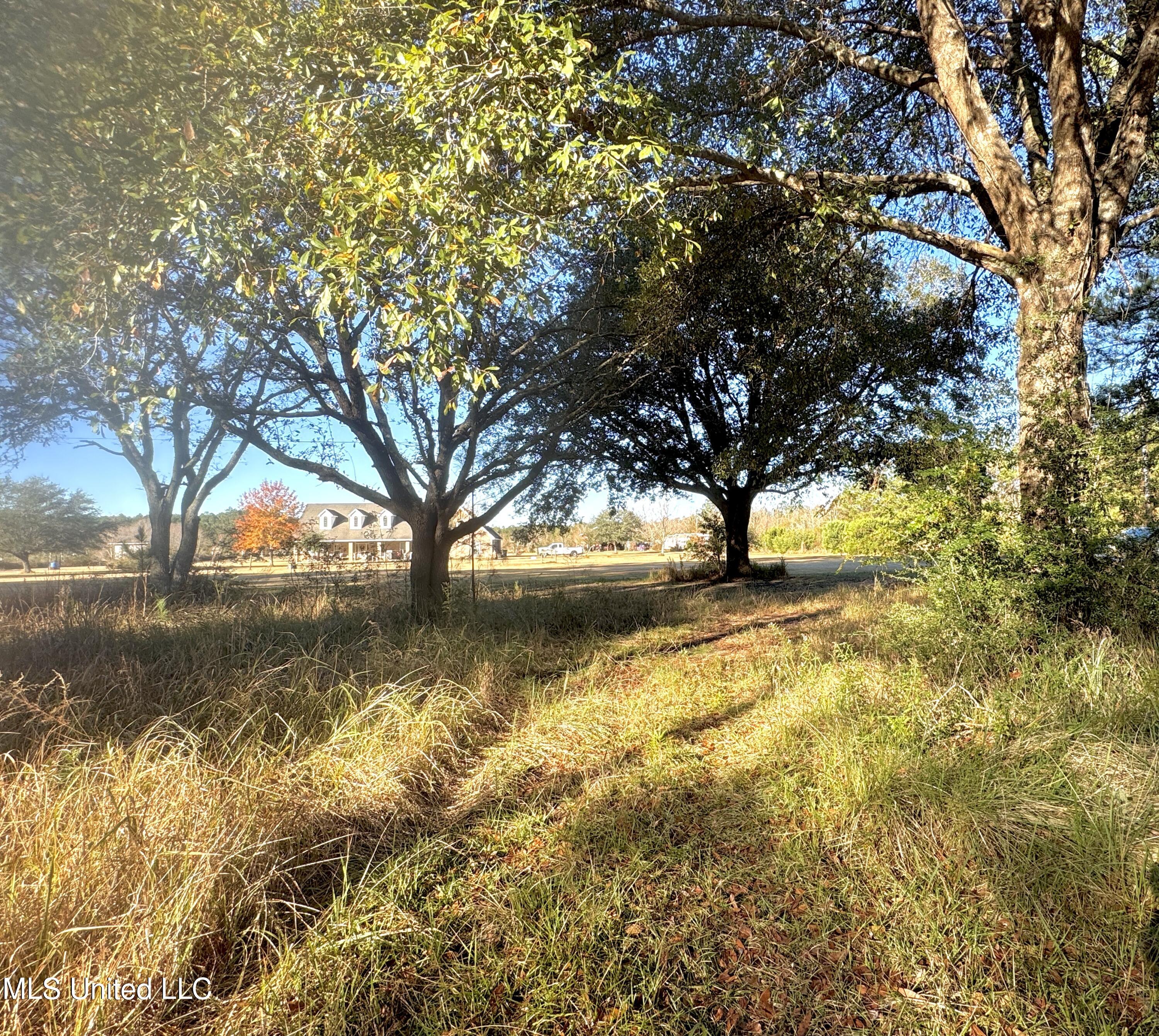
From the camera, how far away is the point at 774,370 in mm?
10156

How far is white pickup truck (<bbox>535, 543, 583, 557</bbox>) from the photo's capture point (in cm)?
6606

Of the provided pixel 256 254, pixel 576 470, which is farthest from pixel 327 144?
pixel 576 470

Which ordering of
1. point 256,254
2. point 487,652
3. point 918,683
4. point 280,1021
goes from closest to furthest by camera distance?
point 280,1021
point 918,683
point 256,254
point 487,652

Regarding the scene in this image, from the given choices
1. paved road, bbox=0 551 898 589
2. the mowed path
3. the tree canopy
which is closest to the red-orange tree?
paved road, bbox=0 551 898 589

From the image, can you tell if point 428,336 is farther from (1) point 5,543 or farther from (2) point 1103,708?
(1) point 5,543

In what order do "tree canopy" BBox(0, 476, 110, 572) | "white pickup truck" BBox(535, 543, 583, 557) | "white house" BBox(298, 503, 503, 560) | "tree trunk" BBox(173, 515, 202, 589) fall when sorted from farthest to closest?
1. "white pickup truck" BBox(535, 543, 583, 557)
2. "white house" BBox(298, 503, 503, 560)
3. "tree trunk" BBox(173, 515, 202, 589)
4. "tree canopy" BBox(0, 476, 110, 572)

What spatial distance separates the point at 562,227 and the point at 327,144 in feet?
6.97

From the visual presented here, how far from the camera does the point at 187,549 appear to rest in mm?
11906

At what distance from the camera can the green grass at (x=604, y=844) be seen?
77.9 inches

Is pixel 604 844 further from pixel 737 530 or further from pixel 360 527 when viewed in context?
pixel 360 527

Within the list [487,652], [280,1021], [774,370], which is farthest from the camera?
[774,370]

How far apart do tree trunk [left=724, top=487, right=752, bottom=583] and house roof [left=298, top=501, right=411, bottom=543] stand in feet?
99.4

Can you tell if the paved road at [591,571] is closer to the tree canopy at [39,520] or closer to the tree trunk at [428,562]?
the tree trunk at [428,562]

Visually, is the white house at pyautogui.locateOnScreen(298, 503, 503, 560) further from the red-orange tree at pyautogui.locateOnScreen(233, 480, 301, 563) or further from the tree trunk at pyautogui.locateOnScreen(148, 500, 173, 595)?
the tree trunk at pyautogui.locateOnScreen(148, 500, 173, 595)
